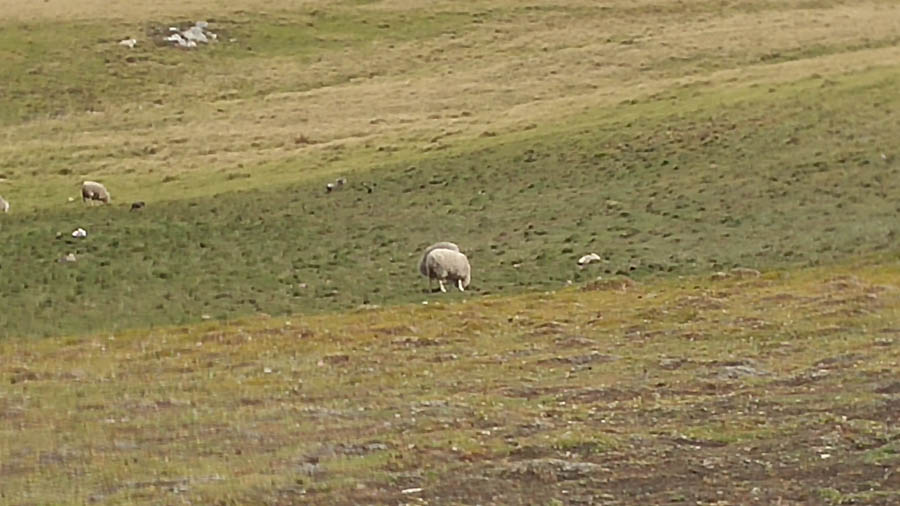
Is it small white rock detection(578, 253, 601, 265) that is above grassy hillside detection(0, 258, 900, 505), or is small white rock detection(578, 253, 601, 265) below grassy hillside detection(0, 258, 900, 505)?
below

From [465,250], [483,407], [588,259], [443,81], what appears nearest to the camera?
[483,407]

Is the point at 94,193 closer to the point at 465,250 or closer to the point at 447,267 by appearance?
the point at 465,250

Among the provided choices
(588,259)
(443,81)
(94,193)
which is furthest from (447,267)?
(443,81)

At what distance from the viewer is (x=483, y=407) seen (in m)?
19.0

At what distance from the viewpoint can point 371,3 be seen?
4173 inches

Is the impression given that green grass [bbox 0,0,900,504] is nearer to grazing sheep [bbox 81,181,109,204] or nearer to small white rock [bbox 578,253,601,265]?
small white rock [bbox 578,253,601,265]

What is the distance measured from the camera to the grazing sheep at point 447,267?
3550 cm

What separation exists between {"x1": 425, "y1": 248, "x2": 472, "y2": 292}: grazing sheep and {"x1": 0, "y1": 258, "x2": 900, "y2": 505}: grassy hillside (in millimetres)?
3875

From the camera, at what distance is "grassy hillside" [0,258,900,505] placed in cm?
1441

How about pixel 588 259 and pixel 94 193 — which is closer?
pixel 588 259

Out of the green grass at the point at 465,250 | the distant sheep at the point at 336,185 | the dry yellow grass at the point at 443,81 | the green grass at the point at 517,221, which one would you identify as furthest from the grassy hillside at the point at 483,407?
the dry yellow grass at the point at 443,81

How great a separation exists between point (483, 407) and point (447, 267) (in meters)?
16.6

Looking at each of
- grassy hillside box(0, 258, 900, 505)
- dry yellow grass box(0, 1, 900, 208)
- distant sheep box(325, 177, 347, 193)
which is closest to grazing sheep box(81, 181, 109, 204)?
dry yellow grass box(0, 1, 900, 208)

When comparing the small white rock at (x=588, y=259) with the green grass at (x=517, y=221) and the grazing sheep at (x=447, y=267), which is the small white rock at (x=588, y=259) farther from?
the grazing sheep at (x=447, y=267)
